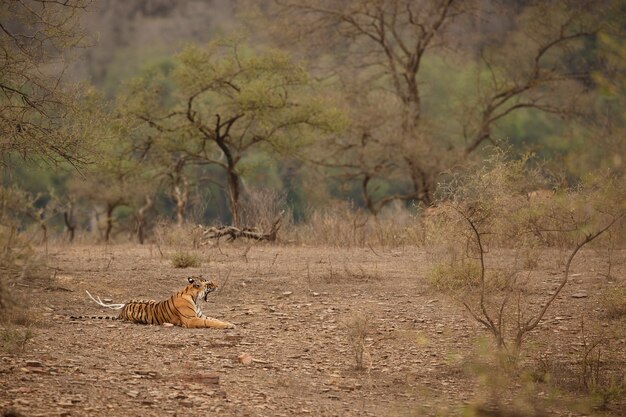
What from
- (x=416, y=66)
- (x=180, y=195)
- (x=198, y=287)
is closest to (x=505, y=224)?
(x=198, y=287)

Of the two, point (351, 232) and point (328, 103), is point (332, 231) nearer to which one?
point (351, 232)

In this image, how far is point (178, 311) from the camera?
34.2 feet

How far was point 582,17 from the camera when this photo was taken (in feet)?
98.7

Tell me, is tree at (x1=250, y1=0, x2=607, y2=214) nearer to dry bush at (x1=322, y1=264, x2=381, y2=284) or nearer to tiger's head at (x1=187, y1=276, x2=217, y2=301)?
dry bush at (x1=322, y1=264, x2=381, y2=284)

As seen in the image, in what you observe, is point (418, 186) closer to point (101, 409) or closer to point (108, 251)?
point (108, 251)

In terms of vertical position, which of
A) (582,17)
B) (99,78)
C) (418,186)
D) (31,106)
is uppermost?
(99,78)

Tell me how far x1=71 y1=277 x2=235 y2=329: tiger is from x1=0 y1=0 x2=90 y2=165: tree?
251cm

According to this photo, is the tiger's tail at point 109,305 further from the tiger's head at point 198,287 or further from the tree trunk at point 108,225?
the tree trunk at point 108,225

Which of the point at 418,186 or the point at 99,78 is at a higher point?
the point at 99,78

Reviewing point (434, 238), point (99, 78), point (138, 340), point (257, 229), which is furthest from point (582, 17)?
point (99, 78)

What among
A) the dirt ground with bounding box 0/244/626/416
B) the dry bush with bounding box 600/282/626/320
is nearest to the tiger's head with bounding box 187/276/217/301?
the dirt ground with bounding box 0/244/626/416

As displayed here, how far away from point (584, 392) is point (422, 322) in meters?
2.79

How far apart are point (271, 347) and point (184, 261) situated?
5.57 metres

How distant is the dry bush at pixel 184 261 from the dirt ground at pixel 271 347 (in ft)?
0.83
